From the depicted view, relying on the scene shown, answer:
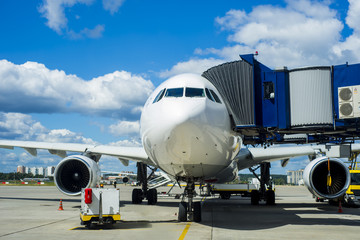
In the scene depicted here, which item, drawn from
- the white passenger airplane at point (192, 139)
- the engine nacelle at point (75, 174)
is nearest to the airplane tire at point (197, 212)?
the white passenger airplane at point (192, 139)

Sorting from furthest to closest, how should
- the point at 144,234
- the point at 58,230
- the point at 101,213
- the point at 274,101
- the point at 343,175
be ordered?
1. the point at 343,175
2. the point at 274,101
3. the point at 101,213
4. the point at 58,230
5. the point at 144,234

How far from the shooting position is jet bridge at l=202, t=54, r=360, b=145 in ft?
32.9

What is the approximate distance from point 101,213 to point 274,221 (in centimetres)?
494

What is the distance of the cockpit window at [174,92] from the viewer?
9.27 metres

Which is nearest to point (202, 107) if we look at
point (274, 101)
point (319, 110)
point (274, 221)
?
point (274, 101)

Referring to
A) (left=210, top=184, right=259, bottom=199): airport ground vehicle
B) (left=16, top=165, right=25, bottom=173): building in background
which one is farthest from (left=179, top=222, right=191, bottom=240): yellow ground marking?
(left=16, top=165, right=25, bottom=173): building in background

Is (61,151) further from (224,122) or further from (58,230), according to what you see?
(224,122)

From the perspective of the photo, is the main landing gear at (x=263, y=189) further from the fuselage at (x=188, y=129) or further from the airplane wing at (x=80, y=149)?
the fuselage at (x=188, y=129)

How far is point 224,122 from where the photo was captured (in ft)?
31.0

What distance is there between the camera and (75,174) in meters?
14.7

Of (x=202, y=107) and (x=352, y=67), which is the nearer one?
(x=202, y=107)

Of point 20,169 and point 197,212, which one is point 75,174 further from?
point 20,169

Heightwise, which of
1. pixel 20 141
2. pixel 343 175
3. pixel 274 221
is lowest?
pixel 274 221

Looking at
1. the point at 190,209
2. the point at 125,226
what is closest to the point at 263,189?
the point at 190,209
